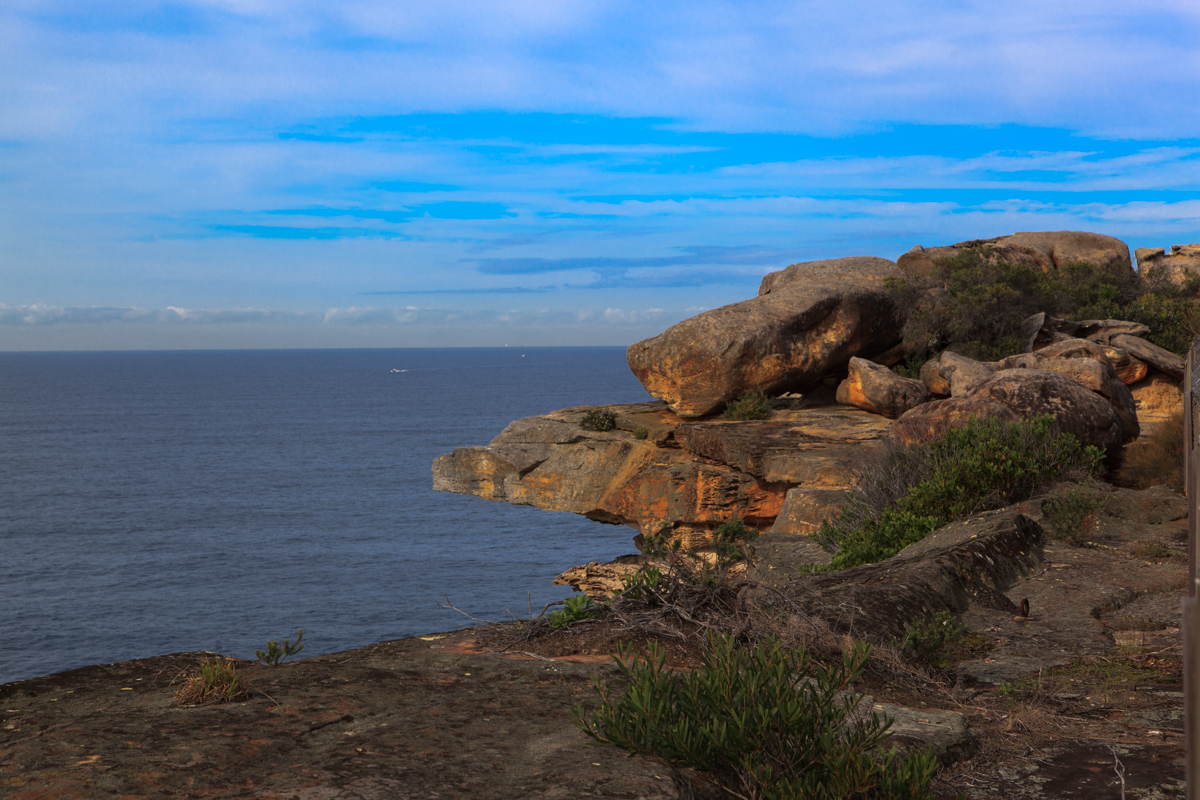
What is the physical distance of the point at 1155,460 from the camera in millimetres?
16156

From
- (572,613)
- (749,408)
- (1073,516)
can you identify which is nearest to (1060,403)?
(1073,516)

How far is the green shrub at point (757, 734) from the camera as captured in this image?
3.46 metres

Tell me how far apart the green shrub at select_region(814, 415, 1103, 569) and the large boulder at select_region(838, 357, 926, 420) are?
36.9 feet

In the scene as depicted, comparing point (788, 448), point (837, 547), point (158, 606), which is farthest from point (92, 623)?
point (837, 547)

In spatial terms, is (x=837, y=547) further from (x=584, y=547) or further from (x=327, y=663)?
(x=584, y=547)

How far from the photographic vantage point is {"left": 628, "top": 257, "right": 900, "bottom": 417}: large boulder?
28.2m

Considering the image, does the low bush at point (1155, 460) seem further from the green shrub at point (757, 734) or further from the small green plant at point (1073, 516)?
the green shrub at point (757, 734)

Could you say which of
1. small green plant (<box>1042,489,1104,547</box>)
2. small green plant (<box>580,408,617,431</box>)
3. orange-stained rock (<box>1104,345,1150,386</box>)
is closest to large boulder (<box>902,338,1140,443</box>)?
orange-stained rock (<box>1104,345,1150,386</box>)

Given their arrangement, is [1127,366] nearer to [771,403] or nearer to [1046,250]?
[771,403]

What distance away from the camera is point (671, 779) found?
3.58 metres

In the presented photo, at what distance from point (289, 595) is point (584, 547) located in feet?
59.5

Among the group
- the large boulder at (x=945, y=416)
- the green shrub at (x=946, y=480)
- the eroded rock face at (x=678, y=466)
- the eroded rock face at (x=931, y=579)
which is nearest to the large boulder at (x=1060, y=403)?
the large boulder at (x=945, y=416)

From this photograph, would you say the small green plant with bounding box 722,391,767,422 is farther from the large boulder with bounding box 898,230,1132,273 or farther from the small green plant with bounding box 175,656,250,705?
the small green plant with bounding box 175,656,250,705

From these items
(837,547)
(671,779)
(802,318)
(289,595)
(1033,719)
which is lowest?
(289,595)
